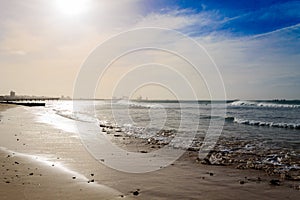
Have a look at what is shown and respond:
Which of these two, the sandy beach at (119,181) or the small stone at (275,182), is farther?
the small stone at (275,182)

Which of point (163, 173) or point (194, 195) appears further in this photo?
point (163, 173)

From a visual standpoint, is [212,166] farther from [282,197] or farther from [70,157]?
[70,157]

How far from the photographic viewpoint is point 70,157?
1101 centimetres

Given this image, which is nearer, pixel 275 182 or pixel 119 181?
pixel 119 181

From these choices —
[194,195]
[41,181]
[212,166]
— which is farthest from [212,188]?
[41,181]

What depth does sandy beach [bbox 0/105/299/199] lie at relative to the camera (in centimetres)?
671

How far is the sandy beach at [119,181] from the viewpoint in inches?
264

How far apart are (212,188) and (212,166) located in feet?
9.81

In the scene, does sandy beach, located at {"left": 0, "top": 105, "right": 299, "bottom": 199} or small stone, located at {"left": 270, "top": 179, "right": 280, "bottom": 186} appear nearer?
sandy beach, located at {"left": 0, "top": 105, "right": 299, "bottom": 199}

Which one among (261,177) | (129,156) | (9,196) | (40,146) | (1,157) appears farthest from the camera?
(40,146)

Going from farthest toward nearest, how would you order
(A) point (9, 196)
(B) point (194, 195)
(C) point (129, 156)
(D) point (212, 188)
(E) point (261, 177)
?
(C) point (129, 156) < (E) point (261, 177) < (D) point (212, 188) < (B) point (194, 195) < (A) point (9, 196)

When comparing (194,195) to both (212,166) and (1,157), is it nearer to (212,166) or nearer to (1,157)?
(212,166)

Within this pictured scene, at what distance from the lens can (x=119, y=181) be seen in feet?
25.8

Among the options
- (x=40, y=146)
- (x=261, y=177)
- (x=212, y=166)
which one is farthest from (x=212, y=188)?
(x=40, y=146)
